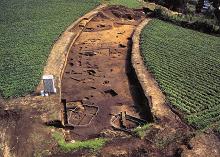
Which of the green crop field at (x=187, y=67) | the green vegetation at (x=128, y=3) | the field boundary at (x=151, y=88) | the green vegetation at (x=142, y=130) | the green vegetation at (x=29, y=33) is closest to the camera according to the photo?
the green vegetation at (x=142, y=130)

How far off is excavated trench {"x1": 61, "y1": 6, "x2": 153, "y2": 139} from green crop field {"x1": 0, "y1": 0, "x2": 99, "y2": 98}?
4.49 feet

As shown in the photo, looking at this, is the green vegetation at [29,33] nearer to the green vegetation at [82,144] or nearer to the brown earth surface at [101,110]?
the brown earth surface at [101,110]

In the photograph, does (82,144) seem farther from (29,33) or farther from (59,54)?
(29,33)

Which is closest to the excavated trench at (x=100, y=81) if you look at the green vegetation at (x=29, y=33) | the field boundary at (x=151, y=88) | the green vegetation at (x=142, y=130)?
the field boundary at (x=151, y=88)

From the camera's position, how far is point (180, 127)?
14398 millimetres

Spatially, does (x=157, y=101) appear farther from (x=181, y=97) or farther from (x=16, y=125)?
(x=16, y=125)

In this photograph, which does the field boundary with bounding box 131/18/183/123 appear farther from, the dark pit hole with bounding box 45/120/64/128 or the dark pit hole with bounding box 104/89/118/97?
the dark pit hole with bounding box 45/120/64/128

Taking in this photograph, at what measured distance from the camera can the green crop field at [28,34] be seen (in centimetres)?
1797

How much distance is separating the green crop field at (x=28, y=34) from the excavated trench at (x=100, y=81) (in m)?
1.37

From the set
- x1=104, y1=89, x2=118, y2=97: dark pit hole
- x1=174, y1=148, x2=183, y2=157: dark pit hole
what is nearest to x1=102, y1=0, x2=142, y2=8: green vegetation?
x1=104, y1=89, x2=118, y2=97: dark pit hole

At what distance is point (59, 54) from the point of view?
2056 centimetres

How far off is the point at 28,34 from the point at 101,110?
909 centimetres

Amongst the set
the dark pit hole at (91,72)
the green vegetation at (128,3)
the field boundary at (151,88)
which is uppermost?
the green vegetation at (128,3)

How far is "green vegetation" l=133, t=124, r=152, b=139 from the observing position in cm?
1380
